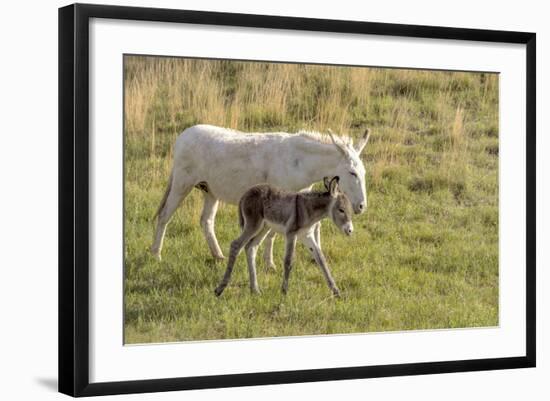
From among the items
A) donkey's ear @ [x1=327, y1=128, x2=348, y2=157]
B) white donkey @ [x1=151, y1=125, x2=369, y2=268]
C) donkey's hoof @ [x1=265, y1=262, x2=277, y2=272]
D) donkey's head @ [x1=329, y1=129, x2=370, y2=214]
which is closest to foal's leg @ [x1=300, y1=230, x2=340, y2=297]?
white donkey @ [x1=151, y1=125, x2=369, y2=268]

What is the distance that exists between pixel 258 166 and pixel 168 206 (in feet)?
3.07

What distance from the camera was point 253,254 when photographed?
9.00 meters

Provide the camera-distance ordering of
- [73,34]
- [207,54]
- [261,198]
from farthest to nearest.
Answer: [261,198], [207,54], [73,34]

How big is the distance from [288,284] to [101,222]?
165cm

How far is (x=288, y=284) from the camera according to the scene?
29.5ft

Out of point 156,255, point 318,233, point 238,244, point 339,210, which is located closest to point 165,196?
point 156,255

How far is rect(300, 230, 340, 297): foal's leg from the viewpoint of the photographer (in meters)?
9.05

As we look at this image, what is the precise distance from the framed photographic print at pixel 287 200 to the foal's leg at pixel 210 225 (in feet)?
0.04

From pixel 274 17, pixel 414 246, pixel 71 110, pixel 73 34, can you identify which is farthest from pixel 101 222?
pixel 414 246

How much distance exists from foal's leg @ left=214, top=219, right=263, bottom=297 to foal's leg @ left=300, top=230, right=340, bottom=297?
37cm

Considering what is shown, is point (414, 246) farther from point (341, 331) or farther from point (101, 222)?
point (101, 222)

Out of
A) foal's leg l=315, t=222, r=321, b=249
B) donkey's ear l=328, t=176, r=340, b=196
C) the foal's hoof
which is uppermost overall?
donkey's ear l=328, t=176, r=340, b=196

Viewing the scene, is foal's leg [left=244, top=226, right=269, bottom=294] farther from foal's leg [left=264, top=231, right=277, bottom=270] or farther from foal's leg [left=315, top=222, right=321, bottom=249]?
foal's leg [left=315, top=222, right=321, bottom=249]

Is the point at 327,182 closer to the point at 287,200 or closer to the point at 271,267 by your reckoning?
the point at 287,200
